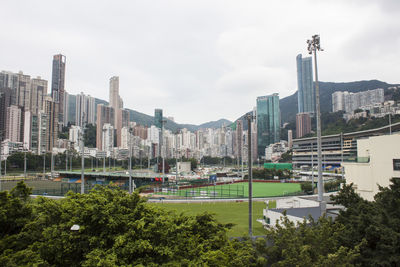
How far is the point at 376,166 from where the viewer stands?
62.2 ft

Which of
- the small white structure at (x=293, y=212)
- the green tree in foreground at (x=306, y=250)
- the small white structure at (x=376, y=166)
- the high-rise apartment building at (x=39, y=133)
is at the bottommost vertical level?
the small white structure at (x=293, y=212)

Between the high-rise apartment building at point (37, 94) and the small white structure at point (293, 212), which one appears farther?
the high-rise apartment building at point (37, 94)

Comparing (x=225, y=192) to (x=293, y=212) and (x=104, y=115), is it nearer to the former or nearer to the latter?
(x=293, y=212)

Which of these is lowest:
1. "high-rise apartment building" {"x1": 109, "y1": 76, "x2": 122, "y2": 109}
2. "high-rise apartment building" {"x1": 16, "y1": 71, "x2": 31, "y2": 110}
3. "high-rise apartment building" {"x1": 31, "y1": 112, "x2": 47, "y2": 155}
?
"high-rise apartment building" {"x1": 31, "y1": 112, "x2": 47, "y2": 155}

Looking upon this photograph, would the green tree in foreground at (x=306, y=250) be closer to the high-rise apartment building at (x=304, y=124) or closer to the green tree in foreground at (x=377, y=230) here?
the green tree in foreground at (x=377, y=230)

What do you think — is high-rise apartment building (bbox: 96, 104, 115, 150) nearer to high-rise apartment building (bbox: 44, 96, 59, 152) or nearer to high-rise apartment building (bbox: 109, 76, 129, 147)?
high-rise apartment building (bbox: 109, 76, 129, 147)

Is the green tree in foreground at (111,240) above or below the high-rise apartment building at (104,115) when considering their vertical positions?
below

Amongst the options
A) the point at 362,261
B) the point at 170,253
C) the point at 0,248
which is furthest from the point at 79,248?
the point at 362,261

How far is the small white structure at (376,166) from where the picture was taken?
17750 millimetres

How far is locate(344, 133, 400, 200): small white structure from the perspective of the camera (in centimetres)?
1775

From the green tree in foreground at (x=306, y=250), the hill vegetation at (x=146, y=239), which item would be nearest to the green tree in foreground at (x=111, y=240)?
the hill vegetation at (x=146, y=239)

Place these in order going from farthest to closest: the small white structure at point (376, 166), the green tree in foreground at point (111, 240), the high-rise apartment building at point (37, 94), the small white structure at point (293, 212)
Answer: the high-rise apartment building at point (37, 94)
the small white structure at point (376, 166)
the small white structure at point (293, 212)
the green tree in foreground at point (111, 240)

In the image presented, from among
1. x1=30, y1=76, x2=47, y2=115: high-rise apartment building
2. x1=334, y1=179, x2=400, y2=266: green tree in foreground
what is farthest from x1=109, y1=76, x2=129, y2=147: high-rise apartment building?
x1=334, y1=179, x2=400, y2=266: green tree in foreground

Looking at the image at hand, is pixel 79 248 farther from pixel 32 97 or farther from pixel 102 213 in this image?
pixel 32 97
